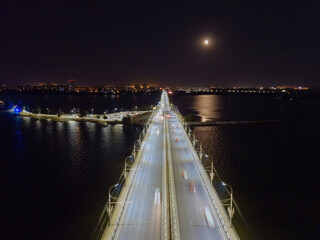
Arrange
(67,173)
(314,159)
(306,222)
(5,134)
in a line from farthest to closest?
(5,134), (314,159), (67,173), (306,222)

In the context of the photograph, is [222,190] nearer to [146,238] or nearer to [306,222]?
[306,222]

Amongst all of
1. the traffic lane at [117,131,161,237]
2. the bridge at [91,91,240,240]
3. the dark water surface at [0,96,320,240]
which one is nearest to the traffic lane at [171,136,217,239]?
the bridge at [91,91,240,240]

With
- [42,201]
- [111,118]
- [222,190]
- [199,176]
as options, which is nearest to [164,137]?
[222,190]

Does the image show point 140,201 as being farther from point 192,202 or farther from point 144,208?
point 192,202

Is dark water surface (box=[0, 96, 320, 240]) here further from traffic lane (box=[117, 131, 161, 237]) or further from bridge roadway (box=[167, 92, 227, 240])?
bridge roadway (box=[167, 92, 227, 240])

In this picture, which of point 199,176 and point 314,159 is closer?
point 199,176

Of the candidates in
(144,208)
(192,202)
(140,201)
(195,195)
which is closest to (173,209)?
(144,208)

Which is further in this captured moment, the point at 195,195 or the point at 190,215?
the point at 195,195
